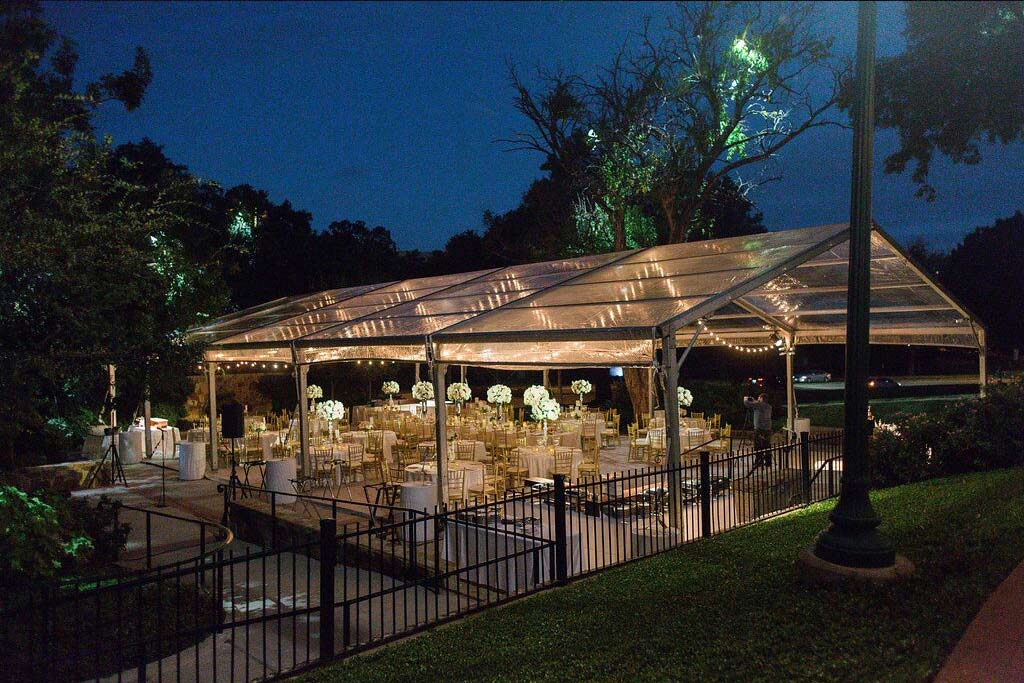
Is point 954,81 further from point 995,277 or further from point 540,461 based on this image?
point 995,277

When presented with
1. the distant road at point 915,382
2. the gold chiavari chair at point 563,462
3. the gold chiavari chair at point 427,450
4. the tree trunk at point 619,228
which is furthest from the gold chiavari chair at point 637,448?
the distant road at point 915,382

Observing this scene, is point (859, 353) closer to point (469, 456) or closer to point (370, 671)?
point (370, 671)

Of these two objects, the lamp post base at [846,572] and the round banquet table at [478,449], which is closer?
the lamp post base at [846,572]

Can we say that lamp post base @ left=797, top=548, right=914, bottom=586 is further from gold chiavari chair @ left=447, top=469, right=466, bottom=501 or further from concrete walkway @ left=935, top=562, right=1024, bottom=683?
gold chiavari chair @ left=447, top=469, right=466, bottom=501

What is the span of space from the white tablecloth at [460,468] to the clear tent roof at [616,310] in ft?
6.47

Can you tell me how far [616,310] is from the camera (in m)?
10.4

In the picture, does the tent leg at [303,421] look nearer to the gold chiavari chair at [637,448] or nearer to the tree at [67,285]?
the tree at [67,285]

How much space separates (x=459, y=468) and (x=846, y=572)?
7.27 m

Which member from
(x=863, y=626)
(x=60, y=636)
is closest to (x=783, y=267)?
(x=863, y=626)

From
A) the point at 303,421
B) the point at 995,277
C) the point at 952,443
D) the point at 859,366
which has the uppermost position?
the point at 995,277

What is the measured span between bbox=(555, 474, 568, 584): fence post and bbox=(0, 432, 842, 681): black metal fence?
15 mm

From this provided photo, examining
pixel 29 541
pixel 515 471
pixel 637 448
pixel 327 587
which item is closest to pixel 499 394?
pixel 637 448

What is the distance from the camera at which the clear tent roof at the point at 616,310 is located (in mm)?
10203

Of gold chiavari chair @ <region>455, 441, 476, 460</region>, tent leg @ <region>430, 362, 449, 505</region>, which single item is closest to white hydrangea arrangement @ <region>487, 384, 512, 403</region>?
gold chiavari chair @ <region>455, 441, 476, 460</region>
